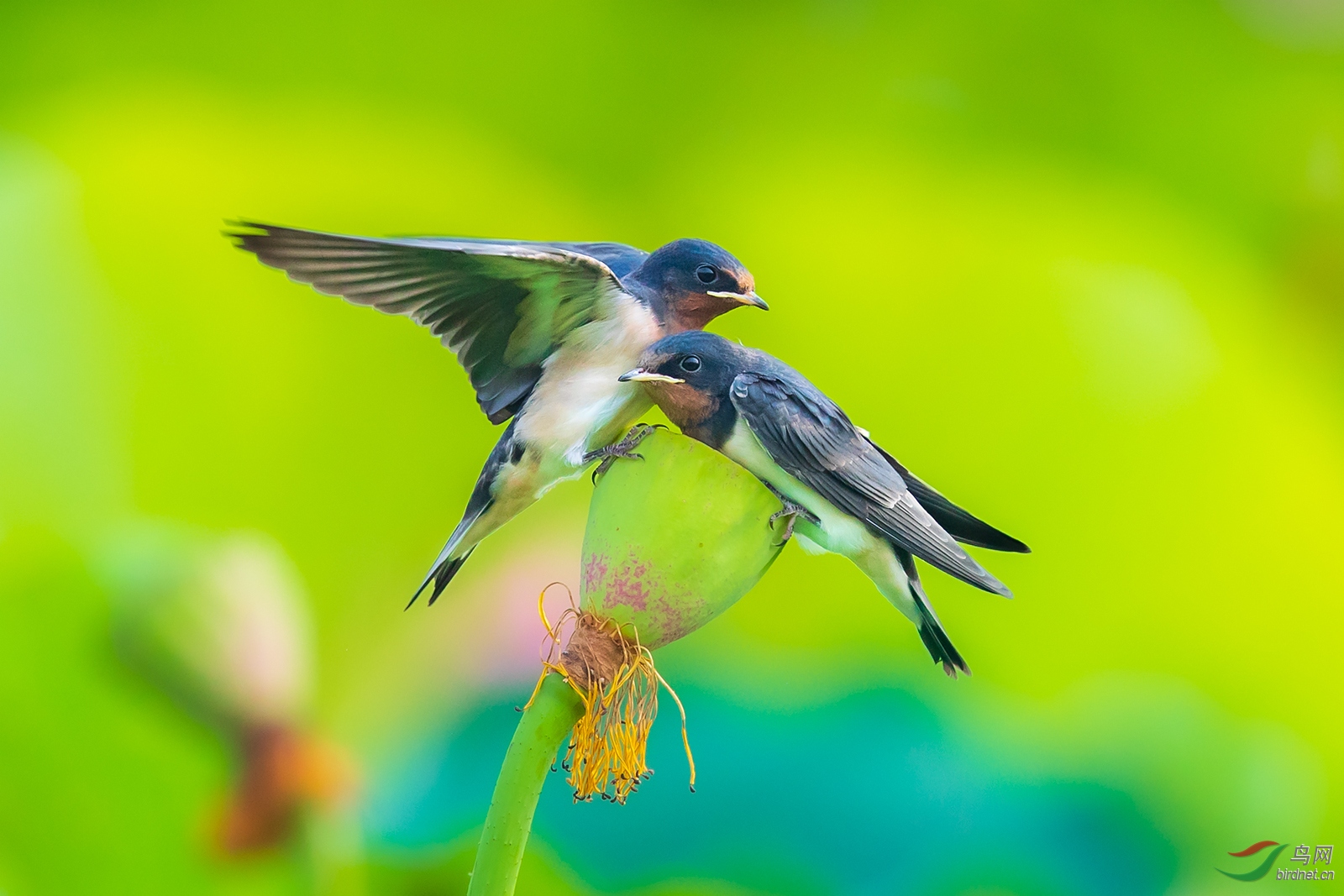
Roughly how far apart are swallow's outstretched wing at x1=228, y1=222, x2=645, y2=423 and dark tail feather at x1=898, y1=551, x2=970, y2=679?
0.53 meters

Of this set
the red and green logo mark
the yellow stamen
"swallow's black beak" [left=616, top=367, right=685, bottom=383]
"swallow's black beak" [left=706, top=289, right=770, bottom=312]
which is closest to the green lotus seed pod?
the yellow stamen

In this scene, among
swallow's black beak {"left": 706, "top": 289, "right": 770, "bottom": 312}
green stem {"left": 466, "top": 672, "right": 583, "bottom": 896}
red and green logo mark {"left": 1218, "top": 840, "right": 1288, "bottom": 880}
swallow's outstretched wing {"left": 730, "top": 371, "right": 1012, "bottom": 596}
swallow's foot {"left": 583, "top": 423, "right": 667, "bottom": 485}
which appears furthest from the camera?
red and green logo mark {"left": 1218, "top": 840, "right": 1288, "bottom": 880}

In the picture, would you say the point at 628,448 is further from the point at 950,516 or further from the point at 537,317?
the point at 950,516

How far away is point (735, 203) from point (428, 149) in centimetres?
60

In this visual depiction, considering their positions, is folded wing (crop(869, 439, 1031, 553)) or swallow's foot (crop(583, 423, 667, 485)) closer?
swallow's foot (crop(583, 423, 667, 485))

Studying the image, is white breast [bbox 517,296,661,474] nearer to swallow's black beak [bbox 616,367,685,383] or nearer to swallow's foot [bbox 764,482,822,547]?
swallow's black beak [bbox 616,367,685,383]

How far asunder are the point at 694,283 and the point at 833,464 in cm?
31

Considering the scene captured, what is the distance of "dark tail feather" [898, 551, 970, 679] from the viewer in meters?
1.31

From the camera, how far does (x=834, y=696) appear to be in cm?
182

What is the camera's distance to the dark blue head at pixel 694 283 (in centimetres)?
127

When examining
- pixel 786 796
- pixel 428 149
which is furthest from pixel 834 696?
pixel 428 149

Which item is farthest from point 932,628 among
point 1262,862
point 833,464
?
point 1262,862

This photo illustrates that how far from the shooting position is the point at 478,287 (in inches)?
49.9

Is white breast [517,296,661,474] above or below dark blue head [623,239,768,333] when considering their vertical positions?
below
